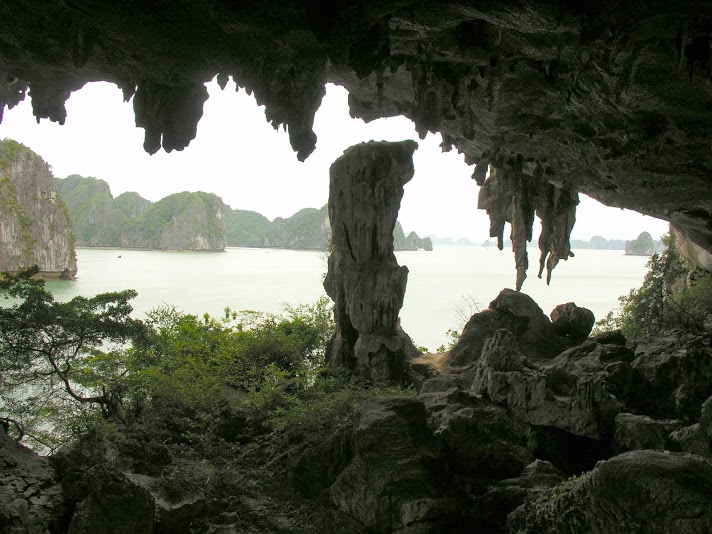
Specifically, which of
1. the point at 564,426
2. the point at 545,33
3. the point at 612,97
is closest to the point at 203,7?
the point at 545,33

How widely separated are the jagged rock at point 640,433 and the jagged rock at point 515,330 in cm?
573

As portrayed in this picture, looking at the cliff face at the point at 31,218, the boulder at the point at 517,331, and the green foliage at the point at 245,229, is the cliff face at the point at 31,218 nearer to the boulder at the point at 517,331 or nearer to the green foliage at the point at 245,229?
the boulder at the point at 517,331

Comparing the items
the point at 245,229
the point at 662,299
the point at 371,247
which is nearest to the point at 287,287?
the point at 371,247

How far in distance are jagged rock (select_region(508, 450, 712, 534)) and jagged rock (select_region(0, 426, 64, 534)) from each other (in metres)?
5.67

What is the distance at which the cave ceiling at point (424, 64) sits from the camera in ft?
14.1

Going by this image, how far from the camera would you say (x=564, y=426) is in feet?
25.4

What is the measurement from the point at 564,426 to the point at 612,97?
5.17 meters

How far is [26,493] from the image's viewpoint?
230 inches

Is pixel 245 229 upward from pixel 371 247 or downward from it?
upward

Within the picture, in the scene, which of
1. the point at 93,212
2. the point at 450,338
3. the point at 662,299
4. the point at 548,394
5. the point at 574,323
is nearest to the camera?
the point at 548,394

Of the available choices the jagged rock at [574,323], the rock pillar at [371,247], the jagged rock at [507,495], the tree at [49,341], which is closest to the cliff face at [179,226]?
the rock pillar at [371,247]

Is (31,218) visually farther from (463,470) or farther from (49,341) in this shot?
(463,470)

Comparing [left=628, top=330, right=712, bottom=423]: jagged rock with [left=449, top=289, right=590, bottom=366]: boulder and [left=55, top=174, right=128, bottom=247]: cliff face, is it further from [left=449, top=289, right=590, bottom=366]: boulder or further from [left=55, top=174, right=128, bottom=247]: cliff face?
[left=55, top=174, right=128, bottom=247]: cliff face

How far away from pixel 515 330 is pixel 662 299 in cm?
723
